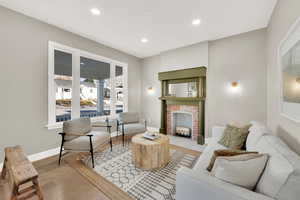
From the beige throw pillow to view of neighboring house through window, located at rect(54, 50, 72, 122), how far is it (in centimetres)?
329

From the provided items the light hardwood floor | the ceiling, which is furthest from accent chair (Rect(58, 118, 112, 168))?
the ceiling

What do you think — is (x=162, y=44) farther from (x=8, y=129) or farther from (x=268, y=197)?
(x=8, y=129)

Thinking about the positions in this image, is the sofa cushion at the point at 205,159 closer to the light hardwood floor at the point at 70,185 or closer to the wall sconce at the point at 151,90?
the light hardwood floor at the point at 70,185

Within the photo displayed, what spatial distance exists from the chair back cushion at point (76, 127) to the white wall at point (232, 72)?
2.98 meters

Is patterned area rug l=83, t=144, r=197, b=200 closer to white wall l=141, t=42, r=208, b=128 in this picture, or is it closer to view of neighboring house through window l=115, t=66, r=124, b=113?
view of neighboring house through window l=115, t=66, r=124, b=113

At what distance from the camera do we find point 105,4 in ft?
6.81

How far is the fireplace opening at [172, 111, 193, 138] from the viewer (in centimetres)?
396

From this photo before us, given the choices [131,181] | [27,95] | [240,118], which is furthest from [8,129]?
[240,118]

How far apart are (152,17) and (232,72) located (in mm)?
2336

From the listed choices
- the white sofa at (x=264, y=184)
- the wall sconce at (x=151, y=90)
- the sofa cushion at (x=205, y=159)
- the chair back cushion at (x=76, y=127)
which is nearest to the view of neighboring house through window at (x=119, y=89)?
the wall sconce at (x=151, y=90)

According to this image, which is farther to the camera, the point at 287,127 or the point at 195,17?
the point at 195,17

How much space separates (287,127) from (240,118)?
1544 millimetres

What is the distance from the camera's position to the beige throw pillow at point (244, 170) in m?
0.96

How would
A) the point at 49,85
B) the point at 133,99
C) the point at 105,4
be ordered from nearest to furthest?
the point at 105,4, the point at 49,85, the point at 133,99
